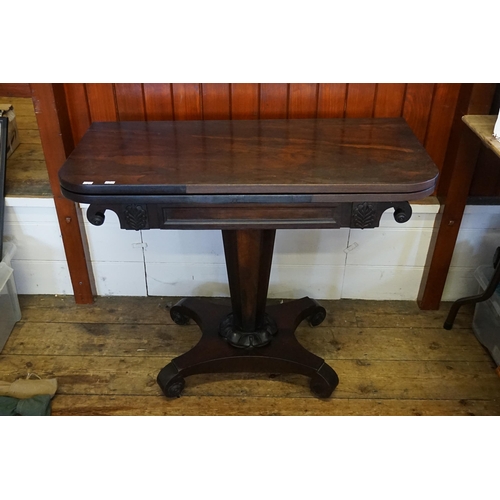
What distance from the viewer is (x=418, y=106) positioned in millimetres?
2002

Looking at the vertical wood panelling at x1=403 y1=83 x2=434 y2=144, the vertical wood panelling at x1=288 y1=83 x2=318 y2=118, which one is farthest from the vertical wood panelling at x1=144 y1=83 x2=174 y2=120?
the vertical wood panelling at x1=403 y1=83 x2=434 y2=144

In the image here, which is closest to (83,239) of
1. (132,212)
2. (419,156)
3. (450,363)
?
(132,212)

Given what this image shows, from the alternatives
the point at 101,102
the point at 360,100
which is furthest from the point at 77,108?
the point at 360,100

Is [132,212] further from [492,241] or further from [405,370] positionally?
[492,241]

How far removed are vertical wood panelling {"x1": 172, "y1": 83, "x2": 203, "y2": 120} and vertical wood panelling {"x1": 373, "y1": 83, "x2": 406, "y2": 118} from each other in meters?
0.66

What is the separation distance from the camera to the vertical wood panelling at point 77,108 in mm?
1964

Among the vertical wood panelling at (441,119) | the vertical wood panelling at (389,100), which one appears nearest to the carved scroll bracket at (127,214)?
the vertical wood panelling at (389,100)

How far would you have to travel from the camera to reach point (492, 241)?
2285mm

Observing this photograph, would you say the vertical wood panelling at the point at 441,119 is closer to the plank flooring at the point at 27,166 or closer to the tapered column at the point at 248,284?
the tapered column at the point at 248,284

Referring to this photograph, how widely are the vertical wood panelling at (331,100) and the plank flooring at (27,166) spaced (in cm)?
113

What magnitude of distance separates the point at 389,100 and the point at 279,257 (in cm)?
78

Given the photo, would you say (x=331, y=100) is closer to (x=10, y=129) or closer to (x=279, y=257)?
(x=279, y=257)

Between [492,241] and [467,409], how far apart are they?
0.74m

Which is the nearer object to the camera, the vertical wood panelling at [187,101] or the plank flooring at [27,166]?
the vertical wood panelling at [187,101]
